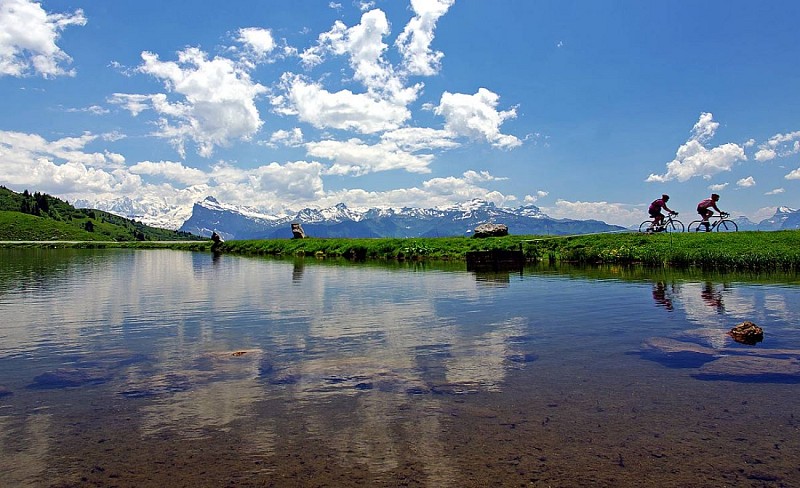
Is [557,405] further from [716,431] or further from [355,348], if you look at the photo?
[355,348]

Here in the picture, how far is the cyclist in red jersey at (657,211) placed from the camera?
66.9 metres

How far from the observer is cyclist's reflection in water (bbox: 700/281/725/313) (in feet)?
102

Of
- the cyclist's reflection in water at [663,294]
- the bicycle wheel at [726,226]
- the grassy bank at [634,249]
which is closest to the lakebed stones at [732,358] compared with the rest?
the cyclist's reflection in water at [663,294]

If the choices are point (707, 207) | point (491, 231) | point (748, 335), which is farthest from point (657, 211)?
point (748, 335)

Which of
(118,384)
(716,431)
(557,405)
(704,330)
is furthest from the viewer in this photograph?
(704,330)

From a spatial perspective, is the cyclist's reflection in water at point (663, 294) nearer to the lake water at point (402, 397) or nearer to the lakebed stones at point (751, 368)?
the lake water at point (402, 397)

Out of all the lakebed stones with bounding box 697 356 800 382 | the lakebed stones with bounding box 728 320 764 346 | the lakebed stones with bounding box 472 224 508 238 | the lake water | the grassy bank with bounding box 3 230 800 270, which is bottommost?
the lake water

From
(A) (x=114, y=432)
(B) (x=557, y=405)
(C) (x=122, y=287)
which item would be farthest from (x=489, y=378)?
(C) (x=122, y=287)

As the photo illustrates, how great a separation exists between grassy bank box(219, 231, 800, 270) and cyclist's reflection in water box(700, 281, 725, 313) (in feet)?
57.0

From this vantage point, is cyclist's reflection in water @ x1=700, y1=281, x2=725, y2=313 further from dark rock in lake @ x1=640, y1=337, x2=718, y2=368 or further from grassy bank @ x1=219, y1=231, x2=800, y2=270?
grassy bank @ x1=219, y1=231, x2=800, y2=270

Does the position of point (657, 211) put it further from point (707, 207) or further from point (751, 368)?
point (751, 368)

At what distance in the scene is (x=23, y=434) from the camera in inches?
500

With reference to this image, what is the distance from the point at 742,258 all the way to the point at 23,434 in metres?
61.9

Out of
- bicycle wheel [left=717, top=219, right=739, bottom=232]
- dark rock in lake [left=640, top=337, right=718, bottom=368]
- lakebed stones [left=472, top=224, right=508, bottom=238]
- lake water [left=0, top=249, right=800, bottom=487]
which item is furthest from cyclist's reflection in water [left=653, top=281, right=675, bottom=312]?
lakebed stones [left=472, top=224, right=508, bottom=238]
